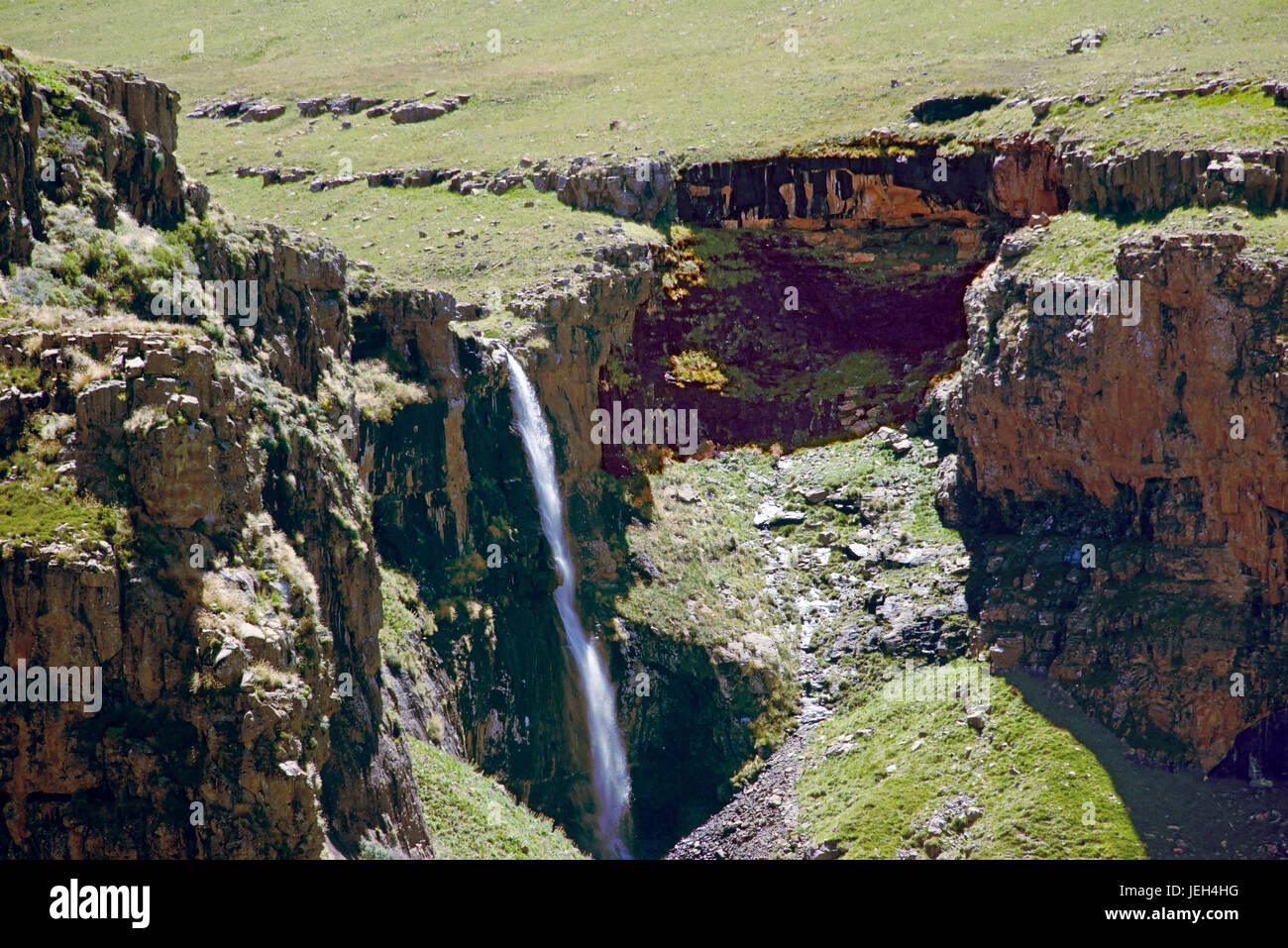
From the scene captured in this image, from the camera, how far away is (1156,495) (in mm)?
55906

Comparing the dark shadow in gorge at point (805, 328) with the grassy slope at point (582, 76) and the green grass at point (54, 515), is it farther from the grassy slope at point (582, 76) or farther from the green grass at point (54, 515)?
the green grass at point (54, 515)

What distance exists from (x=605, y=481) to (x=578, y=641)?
8114 millimetres

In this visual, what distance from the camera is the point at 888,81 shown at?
87812 mm

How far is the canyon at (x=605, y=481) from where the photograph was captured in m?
27.2

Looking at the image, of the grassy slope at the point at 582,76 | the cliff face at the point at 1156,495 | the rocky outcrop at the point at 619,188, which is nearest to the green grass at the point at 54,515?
the grassy slope at the point at 582,76

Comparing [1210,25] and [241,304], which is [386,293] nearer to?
[241,304]

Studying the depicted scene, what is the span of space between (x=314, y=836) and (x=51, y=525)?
777cm

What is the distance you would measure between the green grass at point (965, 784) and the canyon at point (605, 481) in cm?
136

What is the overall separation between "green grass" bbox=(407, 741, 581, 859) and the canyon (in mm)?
756

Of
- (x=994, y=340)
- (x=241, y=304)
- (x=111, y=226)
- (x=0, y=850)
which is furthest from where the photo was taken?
(x=994, y=340)

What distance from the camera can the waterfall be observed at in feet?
176

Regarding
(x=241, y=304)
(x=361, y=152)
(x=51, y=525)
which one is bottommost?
(x=51, y=525)

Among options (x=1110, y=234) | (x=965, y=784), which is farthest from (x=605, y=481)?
(x=1110, y=234)

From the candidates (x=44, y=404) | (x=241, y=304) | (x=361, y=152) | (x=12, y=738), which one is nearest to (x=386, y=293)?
(x=241, y=304)
